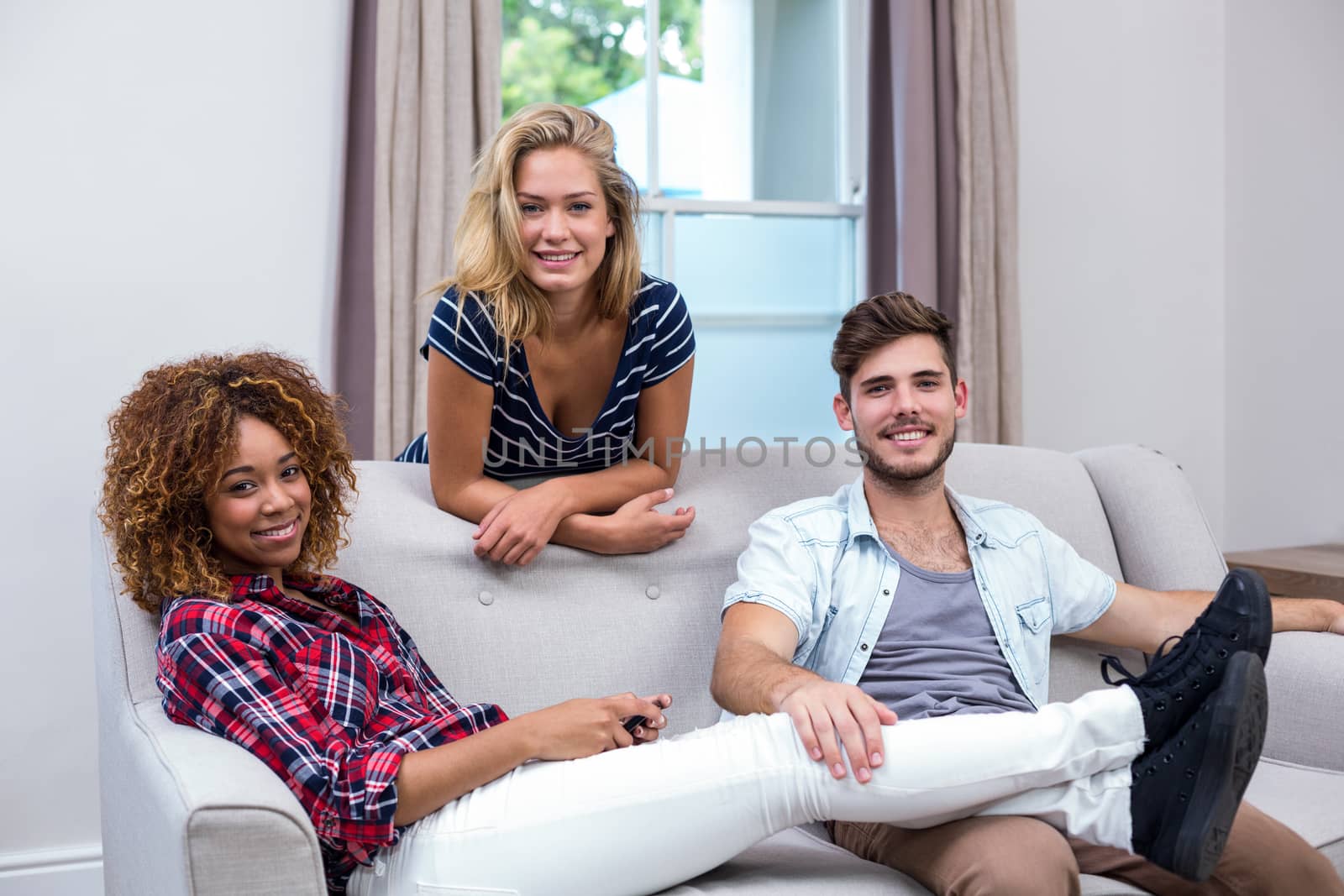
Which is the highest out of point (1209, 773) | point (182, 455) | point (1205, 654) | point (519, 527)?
point (182, 455)

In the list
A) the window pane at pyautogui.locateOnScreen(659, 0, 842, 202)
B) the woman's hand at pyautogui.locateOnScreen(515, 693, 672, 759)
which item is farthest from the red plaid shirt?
the window pane at pyautogui.locateOnScreen(659, 0, 842, 202)

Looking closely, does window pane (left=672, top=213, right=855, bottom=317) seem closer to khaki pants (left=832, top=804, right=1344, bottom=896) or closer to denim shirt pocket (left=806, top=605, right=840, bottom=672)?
denim shirt pocket (left=806, top=605, right=840, bottom=672)

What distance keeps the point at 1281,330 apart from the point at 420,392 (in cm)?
241

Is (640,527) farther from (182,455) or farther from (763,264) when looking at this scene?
(763,264)

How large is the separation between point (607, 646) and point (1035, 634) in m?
0.63

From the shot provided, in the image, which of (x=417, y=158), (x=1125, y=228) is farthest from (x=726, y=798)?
(x=1125, y=228)

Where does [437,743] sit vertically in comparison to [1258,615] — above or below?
below

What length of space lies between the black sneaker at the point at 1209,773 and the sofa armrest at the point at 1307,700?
56 cm

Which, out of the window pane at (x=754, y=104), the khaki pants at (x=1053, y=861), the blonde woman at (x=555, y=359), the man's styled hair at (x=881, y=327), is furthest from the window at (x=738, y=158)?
the khaki pants at (x=1053, y=861)

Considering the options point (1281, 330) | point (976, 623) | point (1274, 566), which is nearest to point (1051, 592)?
point (976, 623)

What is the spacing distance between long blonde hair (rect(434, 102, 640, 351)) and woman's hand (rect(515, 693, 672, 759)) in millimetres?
611

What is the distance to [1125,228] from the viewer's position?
11.2ft

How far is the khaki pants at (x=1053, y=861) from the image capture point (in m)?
1.19

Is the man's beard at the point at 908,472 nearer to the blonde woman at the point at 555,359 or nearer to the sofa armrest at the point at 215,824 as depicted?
the blonde woman at the point at 555,359
